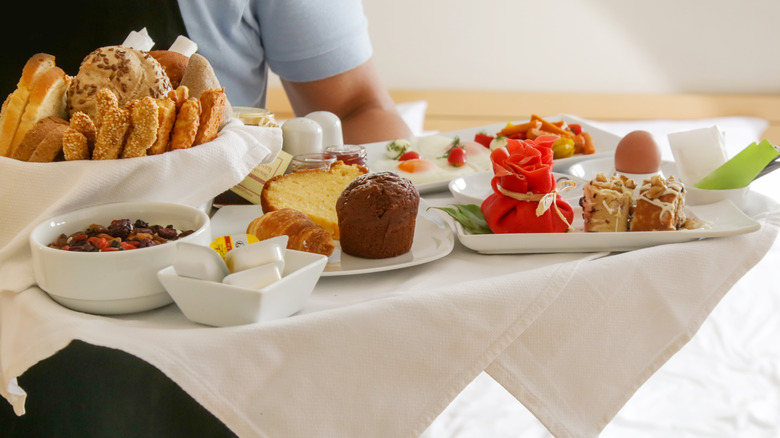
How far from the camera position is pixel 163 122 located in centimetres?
76

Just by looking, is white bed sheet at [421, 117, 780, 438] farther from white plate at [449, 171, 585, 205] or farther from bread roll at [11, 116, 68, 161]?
bread roll at [11, 116, 68, 161]

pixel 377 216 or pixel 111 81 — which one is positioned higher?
pixel 111 81

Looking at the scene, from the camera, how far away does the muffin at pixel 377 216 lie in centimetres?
83

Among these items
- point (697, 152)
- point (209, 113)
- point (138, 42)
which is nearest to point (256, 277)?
point (209, 113)

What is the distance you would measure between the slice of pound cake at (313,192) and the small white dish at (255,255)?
0.24 metres

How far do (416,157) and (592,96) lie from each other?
214 cm

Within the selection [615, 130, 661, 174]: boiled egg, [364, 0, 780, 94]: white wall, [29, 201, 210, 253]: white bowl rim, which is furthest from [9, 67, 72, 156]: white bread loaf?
[364, 0, 780, 94]: white wall

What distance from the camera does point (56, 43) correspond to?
1.34 meters

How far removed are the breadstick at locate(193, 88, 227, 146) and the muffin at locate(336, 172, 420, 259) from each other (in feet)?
0.61

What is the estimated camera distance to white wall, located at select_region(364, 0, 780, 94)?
10.0ft

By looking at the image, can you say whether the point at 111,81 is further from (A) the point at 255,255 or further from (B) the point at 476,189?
(B) the point at 476,189

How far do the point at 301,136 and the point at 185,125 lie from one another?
0.33 metres

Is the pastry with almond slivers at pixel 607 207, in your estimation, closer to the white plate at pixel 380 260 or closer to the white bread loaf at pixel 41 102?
the white plate at pixel 380 260

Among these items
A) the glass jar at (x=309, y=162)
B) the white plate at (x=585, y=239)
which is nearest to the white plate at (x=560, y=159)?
the glass jar at (x=309, y=162)
